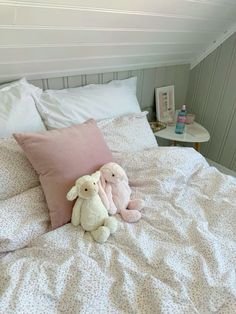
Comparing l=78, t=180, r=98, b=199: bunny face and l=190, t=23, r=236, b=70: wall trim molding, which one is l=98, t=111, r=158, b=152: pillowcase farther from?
l=190, t=23, r=236, b=70: wall trim molding

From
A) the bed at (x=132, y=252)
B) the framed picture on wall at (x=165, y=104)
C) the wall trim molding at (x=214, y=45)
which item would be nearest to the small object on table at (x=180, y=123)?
the framed picture on wall at (x=165, y=104)

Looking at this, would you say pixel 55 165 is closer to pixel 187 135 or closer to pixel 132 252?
pixel 132 252

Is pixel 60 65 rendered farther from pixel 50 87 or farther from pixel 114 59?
pixel 114 59

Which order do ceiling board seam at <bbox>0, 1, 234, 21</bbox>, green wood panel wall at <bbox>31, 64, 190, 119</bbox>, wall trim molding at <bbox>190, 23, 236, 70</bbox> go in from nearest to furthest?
ceiling board seam at <bbox>0, 1, 234, 21</bbox> < green wood panel wall at <bbox>31, 64, 190, 119</bbox> < wall trim molding at <bbox>190, 23, 236, 70</bbox>

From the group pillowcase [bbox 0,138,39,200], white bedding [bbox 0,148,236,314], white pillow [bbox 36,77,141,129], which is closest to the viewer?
white bedding [bbox 0,148,236,314]

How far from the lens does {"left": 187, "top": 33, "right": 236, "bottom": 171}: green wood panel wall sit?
2141mm

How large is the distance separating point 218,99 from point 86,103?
1.37 metres

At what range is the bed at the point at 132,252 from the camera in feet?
2.47


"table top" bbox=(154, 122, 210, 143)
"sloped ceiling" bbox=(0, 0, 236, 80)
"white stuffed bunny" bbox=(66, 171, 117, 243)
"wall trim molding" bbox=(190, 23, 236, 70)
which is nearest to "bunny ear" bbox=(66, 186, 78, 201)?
"white stuffed bunny" bbox=(66, 171, 117, 243)

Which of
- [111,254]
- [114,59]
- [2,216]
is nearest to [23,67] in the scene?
[114,59]

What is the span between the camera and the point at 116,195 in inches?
45.3

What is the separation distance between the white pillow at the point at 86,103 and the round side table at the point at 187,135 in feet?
1.40

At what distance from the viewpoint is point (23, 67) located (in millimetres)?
1319

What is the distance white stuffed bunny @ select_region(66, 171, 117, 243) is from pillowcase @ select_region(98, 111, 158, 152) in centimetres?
42
